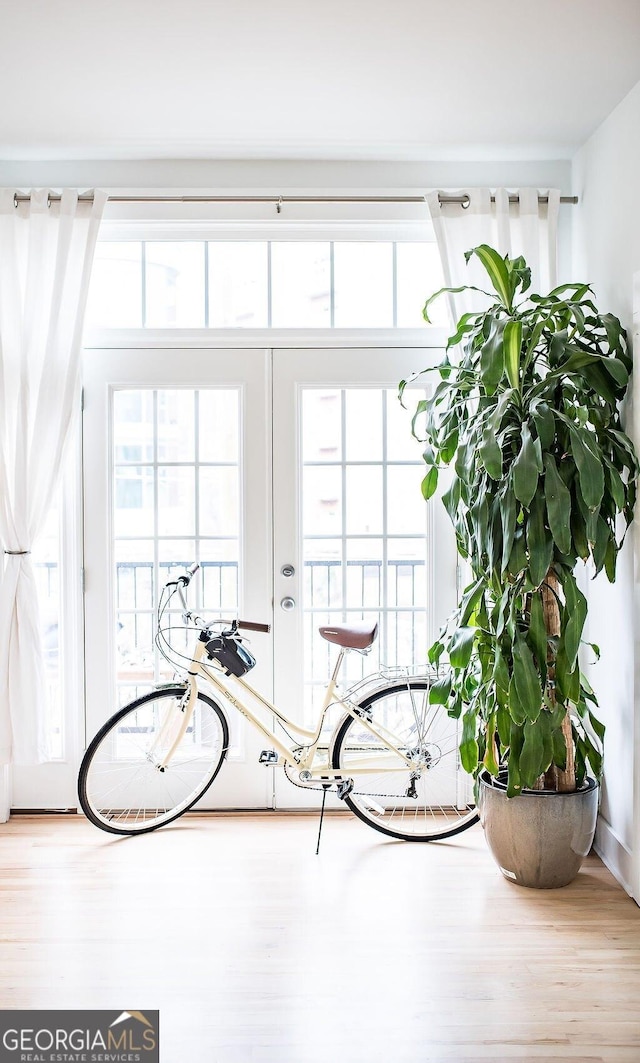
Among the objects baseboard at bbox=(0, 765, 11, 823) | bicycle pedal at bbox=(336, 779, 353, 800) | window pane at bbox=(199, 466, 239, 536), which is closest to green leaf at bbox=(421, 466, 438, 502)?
window pane at bbox=(199, 466, 239, 536)

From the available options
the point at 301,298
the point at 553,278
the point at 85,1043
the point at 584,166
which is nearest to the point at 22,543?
the point at 301,298

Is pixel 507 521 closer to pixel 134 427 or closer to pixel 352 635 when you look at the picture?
pixel 352 635

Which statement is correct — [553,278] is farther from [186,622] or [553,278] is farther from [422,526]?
[186,622]

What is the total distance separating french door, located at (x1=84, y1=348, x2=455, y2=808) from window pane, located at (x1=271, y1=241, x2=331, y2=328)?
0.53ft

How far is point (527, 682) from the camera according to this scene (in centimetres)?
262

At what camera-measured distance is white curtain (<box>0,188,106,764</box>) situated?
3.29m

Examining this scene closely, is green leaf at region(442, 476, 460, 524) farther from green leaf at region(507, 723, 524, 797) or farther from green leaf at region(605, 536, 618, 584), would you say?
green leaf at region(507, 723, 524, 797)

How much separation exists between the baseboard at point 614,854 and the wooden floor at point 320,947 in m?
0.05

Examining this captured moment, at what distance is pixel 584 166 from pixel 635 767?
231 cm

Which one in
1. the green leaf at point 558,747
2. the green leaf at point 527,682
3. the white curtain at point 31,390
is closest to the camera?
the green leaf at point 527,682

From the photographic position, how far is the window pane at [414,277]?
3537 millimetres

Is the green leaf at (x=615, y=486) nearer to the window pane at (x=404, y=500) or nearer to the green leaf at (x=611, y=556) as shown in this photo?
the green leaf at (x=611, y=556)

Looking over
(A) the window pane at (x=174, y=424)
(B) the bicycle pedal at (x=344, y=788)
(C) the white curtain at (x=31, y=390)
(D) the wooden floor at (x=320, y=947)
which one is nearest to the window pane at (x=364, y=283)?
(A) the window pane at (x=174, y=424)

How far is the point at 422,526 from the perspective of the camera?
3.54 metres
